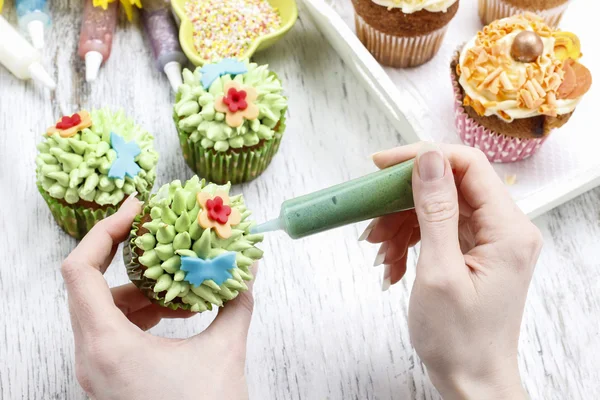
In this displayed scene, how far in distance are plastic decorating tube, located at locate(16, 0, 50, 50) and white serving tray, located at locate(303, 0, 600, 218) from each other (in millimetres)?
933

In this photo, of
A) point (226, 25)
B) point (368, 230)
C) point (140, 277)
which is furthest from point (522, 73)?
point (140, 277)

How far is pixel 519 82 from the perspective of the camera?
6.63ft

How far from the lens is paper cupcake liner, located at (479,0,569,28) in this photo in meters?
2.43

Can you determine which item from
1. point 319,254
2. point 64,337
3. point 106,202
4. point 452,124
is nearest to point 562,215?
point 452,124

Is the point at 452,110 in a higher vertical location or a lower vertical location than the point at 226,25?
lower

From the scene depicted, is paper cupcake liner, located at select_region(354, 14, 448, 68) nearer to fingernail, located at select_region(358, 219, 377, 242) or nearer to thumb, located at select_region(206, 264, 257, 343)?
fingernail, located at select_region(358, 219, 377, 242)

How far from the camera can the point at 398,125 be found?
229 centimetres

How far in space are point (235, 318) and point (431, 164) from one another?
526mm

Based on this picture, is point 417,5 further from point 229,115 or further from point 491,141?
point 229,115

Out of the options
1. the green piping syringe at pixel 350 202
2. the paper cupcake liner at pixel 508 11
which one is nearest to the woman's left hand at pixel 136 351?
the green piping syringe at pixel 350 202

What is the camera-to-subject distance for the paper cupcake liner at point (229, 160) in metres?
2.08

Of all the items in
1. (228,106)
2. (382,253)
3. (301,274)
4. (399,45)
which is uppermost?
(228,106)

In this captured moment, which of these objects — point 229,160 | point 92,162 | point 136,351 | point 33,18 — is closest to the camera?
point 136,351

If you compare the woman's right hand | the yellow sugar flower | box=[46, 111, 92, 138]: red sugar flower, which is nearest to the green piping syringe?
the woman's right hand
